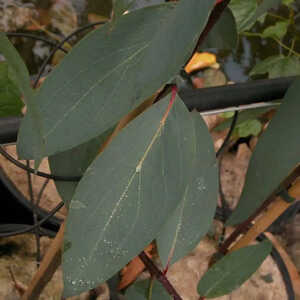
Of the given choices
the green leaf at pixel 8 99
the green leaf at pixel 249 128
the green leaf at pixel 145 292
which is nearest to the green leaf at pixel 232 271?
the green leaf at pixel 145 292

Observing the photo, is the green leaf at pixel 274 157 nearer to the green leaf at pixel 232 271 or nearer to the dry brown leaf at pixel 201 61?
the green leaf at pixel 232 271

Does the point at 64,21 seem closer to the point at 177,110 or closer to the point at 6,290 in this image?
the point at 6,290

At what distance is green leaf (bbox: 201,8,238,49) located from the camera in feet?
1.23

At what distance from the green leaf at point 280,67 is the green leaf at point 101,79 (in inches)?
33.7

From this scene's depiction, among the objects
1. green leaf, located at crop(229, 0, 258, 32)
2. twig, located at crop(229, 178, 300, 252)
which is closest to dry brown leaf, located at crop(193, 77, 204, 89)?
green leaf, located at crop(229, 0, 258, 32)

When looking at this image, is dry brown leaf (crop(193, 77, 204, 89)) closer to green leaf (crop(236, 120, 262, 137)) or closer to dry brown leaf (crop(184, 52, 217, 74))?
dry brown leaf (crop(184, 52, 217, 74))

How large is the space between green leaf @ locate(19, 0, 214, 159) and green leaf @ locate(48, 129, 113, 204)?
0.10 m

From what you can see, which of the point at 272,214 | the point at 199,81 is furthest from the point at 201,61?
the point at 272,214

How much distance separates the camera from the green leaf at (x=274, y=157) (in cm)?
34

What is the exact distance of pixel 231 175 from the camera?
3.69 feet

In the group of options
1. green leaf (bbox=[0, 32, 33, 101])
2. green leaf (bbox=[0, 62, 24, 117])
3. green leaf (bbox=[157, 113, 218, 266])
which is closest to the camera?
green leaf (bbox=[0, 32, 33, 101])

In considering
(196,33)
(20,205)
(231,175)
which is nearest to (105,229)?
(196,33)

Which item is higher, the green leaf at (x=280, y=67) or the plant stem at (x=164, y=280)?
Answer: the plant stem at (x=164, y=280)

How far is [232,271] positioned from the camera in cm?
41
